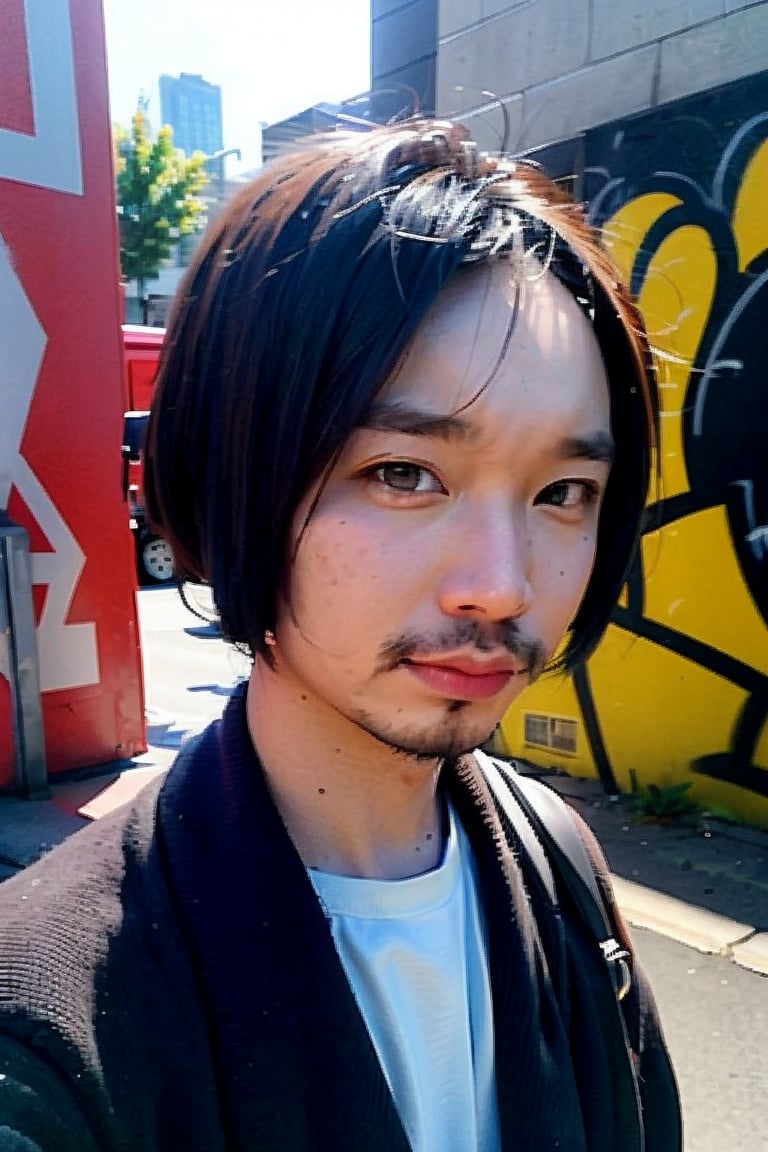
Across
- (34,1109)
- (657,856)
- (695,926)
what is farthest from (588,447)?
(657,856)

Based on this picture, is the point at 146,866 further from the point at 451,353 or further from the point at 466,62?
the point at 466,62

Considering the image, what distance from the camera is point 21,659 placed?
4.24 meters

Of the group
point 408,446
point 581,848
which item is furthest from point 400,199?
point 581,848

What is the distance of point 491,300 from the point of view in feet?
2.82

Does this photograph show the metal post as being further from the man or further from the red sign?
the man

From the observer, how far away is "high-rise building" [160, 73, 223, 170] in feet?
74.7

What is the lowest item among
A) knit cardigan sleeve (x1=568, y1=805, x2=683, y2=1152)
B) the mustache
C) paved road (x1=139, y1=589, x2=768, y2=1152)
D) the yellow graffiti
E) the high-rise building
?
paved road (x1=139, y1=589, x2=768, y2=1152)

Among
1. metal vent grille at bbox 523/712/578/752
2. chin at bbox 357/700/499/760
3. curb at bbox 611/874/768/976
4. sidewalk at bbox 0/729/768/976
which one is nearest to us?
chin at bbox 357/700/499/760

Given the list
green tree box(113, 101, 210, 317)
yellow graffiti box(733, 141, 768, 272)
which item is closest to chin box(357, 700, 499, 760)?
yellow graffiti box(733, 141, 768, 272)

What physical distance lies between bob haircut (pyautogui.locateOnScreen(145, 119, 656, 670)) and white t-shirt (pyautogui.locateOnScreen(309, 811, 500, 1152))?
0.27 metres

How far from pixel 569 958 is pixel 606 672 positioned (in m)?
3.57

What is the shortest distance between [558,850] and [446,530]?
49 centimetres

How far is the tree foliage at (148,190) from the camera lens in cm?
1972

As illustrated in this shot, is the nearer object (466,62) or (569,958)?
(569,958)
